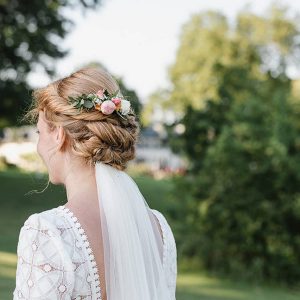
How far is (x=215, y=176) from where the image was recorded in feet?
44.9

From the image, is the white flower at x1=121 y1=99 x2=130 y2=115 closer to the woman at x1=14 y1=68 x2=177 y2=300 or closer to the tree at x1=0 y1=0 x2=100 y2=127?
the woman at x1=14 y1=68 x2=177 y2=300

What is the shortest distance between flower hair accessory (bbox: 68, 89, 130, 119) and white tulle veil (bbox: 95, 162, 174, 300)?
21cm

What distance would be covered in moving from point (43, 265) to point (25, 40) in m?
23.0

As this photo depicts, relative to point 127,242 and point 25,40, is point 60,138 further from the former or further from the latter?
point 25,40

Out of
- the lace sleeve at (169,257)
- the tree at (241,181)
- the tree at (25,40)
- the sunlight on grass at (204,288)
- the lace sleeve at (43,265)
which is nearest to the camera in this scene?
the lace sleeve at (43,265)

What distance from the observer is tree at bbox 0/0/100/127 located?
23844 mm

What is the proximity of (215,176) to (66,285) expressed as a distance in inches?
455

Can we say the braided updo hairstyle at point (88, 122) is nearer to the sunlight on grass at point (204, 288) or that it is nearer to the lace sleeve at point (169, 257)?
the lace sleeve at point (169, 257)

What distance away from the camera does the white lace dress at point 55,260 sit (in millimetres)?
2250

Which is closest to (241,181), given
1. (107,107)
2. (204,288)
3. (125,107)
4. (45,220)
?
(204,288)

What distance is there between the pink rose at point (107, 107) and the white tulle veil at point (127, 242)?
19 centimetres

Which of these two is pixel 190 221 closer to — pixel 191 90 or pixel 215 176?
pixel 215 176

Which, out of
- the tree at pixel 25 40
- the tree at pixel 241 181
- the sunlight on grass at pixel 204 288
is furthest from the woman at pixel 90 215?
the tree at pixel 25 40

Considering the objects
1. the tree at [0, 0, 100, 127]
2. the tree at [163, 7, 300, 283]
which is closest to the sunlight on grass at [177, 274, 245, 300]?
the tree at [163, 7, 300, 283]
